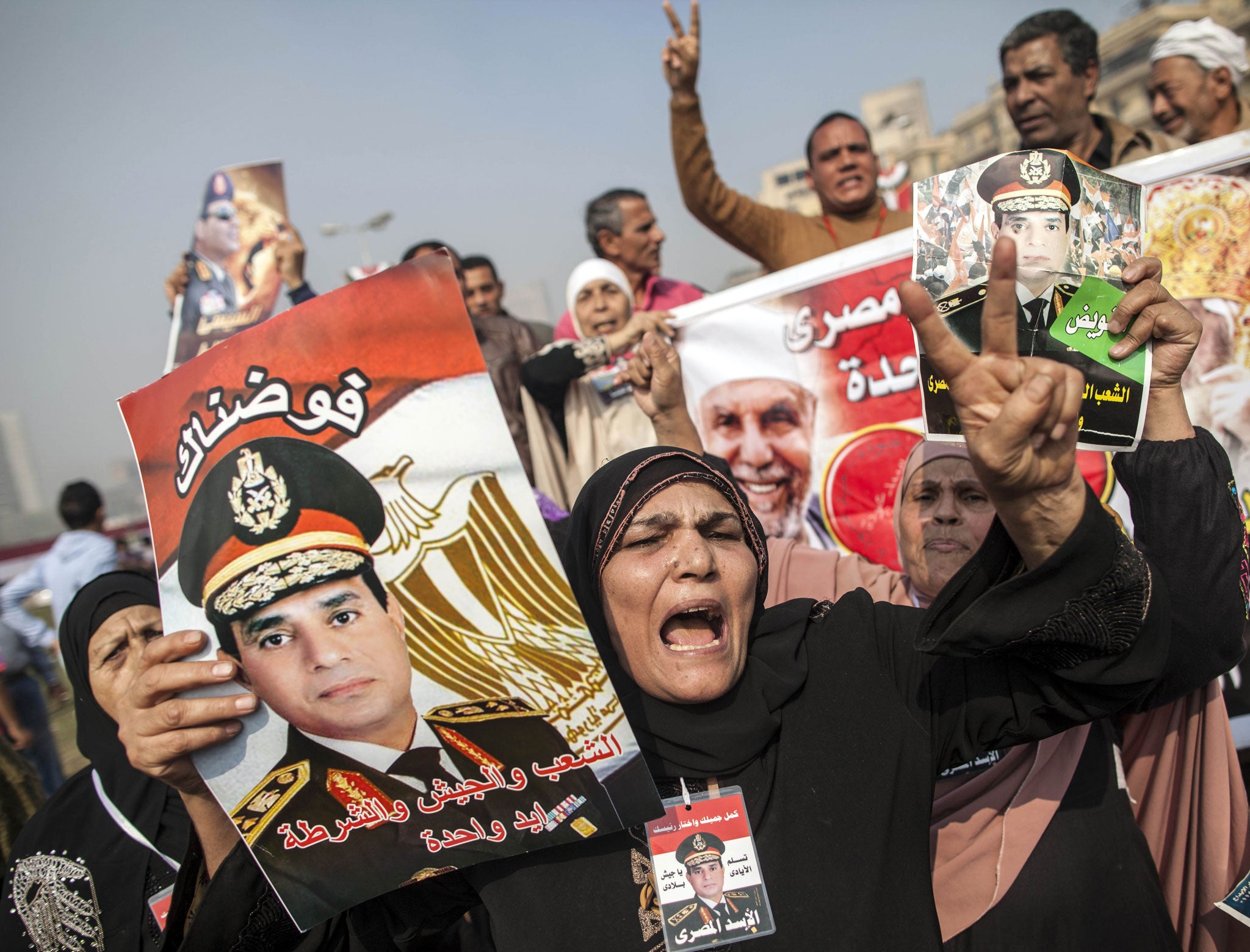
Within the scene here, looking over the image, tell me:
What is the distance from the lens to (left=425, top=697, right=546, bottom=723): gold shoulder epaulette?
142cm

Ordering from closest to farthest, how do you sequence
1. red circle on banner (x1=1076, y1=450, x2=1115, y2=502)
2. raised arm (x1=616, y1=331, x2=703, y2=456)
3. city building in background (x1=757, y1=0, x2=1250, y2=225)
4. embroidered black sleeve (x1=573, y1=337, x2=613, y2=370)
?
raised arm (x1=616, y1=331, x2=703, y2=456) → red circle on banner (x1=1076, y1=450, x2=1115, y2=502) → embroidered black sleeve (x1=573, y1=337, x2=613, y2=370) → city building in background (x1=757, y1=0, x2=1250, y2=225)

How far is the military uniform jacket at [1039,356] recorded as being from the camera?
1.49m

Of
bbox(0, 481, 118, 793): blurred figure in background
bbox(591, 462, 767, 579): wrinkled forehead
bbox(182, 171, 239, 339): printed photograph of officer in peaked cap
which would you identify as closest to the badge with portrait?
bbox(591, 462, 767, 579): wrinkled forehead

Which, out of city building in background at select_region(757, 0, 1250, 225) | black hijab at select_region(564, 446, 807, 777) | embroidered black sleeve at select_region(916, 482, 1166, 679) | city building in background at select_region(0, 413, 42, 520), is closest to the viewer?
embroidered black sleeve at select_region(916, 482, 1166, 679)

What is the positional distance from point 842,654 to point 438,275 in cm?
107

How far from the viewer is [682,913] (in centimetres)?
150

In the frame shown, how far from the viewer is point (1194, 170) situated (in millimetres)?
2789

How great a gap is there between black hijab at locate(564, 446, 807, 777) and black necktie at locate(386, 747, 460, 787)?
42 cm

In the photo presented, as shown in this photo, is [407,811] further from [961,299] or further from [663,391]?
[663,391]

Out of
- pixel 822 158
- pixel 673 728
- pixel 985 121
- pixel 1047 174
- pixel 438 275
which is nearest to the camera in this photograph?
pixel 438 275

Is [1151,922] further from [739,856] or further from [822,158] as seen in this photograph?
[822,158]

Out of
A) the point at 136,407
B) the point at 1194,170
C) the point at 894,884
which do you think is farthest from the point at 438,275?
the point at 1194,170

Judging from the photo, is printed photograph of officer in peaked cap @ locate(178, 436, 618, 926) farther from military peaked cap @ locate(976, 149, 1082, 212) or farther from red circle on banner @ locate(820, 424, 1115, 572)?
red circle on banner @ locate(820, 424, 1115, 572)

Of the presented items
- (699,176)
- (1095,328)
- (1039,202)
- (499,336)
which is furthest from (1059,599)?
(499,336)
